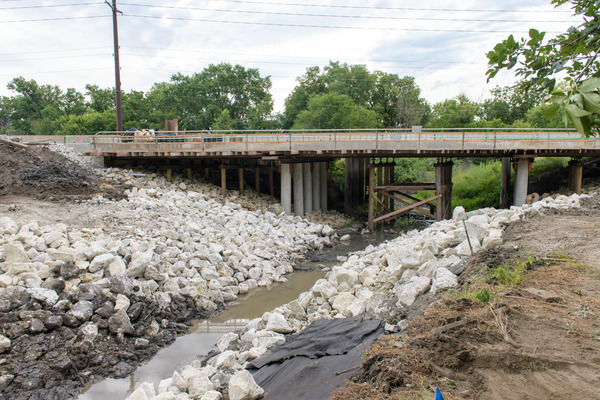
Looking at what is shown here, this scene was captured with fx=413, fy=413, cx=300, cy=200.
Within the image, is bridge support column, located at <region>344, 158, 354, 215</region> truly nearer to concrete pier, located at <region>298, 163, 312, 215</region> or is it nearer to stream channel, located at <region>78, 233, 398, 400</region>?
concrete pier, located at <region>298, 163, 312, 215</region>

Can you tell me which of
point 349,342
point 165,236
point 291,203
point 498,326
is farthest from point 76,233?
point 291,203

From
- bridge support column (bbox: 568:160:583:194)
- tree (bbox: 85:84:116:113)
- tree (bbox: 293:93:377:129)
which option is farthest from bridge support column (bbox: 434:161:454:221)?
tree (bbox: 85:84:116:113)

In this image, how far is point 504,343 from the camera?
4.38 metres

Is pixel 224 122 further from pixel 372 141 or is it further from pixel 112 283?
pixel 112 283

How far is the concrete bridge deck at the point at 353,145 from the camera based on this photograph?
709 inches

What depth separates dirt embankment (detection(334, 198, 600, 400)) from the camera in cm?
391

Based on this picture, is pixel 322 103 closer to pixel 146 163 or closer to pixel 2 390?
pixel 146 163

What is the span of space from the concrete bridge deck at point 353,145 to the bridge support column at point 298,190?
3.05 ft

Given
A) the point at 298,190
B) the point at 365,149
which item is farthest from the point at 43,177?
the point at 365,149

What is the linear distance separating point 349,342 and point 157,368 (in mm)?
3863

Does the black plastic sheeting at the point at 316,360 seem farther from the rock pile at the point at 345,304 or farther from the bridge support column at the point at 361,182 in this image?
the bridge support column at the point at 361,182

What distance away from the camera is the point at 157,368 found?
7.56 metres

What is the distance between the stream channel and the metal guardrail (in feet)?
20.4

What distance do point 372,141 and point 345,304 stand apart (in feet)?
38.8
